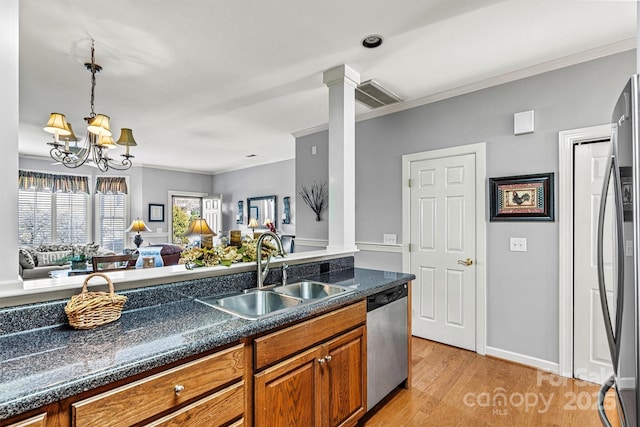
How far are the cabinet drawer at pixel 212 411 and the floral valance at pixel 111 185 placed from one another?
7.25m

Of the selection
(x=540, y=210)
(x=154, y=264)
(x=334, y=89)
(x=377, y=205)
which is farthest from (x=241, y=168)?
(x=540, y=210)

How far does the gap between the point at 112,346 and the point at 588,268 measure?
3122mm

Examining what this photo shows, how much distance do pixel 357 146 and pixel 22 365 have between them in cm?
358

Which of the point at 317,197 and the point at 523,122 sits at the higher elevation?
the point at 523,122

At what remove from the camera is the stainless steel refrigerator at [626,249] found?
793 mm

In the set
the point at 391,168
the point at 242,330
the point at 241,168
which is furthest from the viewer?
the point at 241,168

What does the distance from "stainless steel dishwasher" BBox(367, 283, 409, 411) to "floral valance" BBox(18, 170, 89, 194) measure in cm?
705

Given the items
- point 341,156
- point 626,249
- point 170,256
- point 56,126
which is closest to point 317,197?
point 341,156

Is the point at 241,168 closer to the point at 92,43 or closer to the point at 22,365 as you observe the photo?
the point at 92,43

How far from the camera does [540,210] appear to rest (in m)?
2.70

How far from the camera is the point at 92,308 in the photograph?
124 cm

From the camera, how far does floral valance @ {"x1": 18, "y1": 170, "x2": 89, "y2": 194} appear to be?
6.05 metres

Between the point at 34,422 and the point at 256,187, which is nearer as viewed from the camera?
the point at 34,422

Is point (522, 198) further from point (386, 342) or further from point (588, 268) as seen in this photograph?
point (386, 342)
